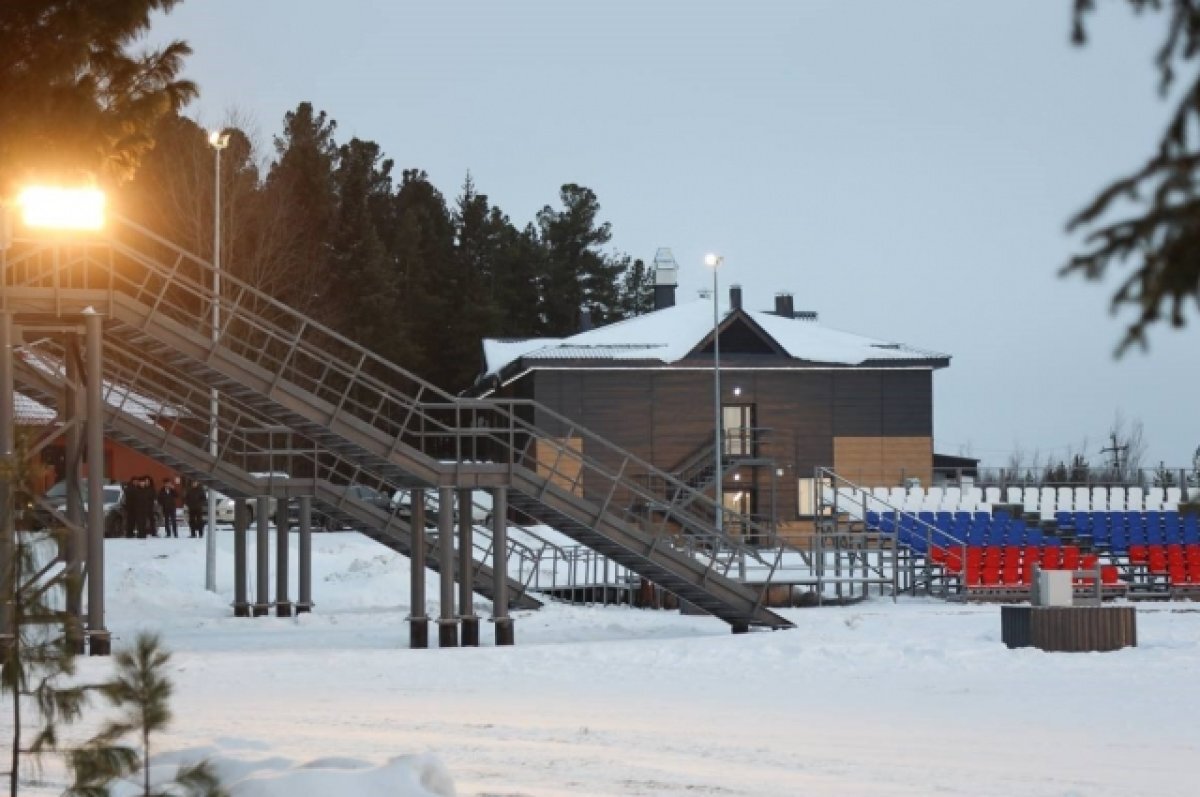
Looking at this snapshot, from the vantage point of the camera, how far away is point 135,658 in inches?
299

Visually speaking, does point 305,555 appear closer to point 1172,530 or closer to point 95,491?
point 95,491

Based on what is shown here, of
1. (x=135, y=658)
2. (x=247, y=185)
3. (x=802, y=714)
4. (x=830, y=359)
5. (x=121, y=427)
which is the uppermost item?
(x=247, y=185)

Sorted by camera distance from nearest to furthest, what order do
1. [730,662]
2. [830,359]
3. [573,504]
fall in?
[730,662], [573,504], [830,359]

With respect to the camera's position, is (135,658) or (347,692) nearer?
(135,658)

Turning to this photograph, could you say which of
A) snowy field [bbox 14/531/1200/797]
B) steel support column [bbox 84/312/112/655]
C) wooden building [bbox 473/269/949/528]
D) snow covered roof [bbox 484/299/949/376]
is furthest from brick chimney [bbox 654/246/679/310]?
steel support column [bbox 84/312/112/655]

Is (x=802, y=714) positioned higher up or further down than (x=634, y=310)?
further down

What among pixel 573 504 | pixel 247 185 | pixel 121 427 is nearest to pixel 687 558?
pixel 573 504

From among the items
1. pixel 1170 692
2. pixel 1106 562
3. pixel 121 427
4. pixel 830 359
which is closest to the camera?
pixel 1170 692

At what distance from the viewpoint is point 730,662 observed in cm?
2248

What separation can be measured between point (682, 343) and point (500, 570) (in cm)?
3831

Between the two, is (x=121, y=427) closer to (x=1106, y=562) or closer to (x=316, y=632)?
(x=316, y=632)

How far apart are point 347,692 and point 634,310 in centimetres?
8678

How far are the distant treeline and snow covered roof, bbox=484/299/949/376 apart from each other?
389 inches

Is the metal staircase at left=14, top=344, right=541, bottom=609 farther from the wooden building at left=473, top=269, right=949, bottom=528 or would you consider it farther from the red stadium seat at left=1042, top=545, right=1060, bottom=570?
the wooden building at left=473, top=269, right=949, bottom=528
